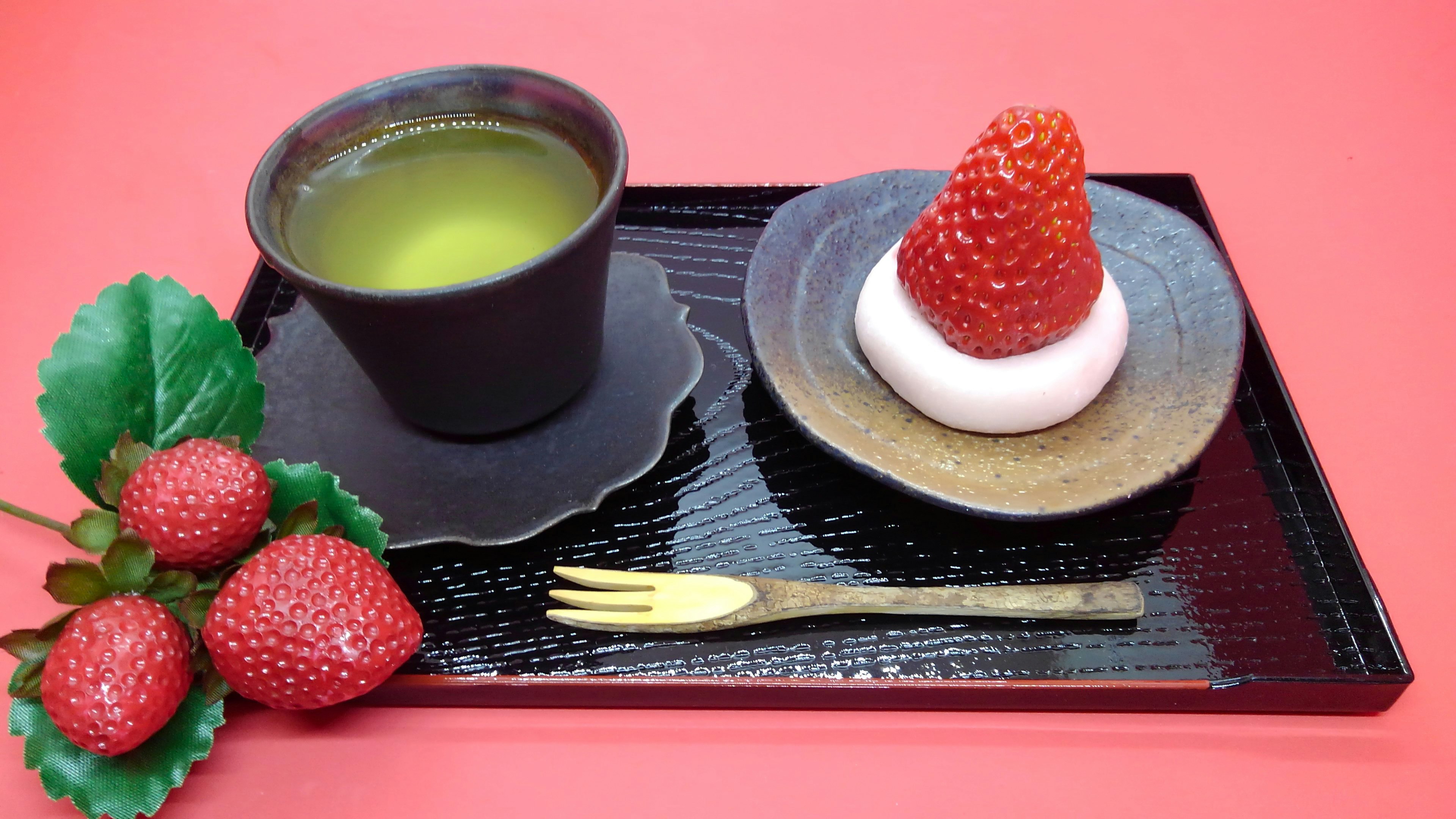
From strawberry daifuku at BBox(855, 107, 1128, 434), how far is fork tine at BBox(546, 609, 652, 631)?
1.15 feet

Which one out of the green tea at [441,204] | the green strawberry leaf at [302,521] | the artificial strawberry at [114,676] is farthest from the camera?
the green tea at [441,204]

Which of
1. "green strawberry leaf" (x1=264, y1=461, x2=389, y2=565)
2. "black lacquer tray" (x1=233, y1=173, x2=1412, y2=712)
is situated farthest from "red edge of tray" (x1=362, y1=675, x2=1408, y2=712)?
"green strawberry leaf" (x1=264, y1=461, x2=389, y2=565)

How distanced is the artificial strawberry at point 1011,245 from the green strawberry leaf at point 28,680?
0.79m

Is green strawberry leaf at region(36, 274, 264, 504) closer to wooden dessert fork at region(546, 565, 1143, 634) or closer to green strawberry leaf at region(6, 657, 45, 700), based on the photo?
green strawberry leaf at region(6, 657, 45, 700)

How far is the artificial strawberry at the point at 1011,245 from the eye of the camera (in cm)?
79

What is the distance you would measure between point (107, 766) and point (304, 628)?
192 mm

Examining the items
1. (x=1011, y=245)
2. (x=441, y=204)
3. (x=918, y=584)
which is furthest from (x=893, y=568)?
(x=441, y=204)

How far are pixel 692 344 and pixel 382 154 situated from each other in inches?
13.9

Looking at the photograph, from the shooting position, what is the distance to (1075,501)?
0.76 m

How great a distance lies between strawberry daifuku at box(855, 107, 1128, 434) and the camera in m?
0.80

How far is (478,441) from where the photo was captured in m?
0.85

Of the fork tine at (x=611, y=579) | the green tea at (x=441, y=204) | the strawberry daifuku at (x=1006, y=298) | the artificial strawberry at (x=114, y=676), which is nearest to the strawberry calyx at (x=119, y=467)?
the artificial strawberry at (x=114, y=676)

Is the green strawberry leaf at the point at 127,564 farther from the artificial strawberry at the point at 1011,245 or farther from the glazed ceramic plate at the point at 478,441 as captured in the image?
the artificial strawberry at the point at 1011,245

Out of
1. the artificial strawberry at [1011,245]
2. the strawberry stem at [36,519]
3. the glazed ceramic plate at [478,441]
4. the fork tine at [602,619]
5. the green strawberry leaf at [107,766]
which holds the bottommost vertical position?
the green strawberry leaf at [107,766]
